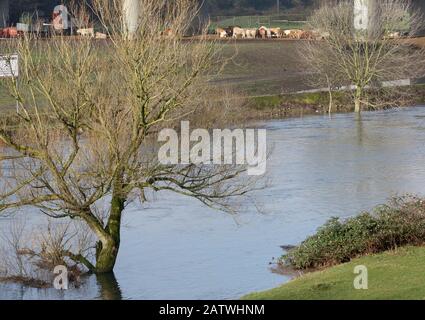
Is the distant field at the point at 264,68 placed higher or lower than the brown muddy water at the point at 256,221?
higher

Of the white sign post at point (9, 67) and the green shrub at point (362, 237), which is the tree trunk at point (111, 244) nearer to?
the white sign post at point (9, 67)

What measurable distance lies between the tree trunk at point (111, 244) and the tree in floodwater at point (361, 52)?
105ft

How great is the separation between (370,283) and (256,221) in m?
10.4

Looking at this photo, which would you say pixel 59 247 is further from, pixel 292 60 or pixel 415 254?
pixel 292 60

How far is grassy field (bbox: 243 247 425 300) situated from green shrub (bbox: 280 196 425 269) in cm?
136

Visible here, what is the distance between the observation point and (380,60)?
53344mm

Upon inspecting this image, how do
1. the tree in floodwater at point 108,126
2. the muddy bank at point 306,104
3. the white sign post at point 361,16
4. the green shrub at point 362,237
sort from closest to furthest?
1. the green shrub at point 362,237
2. the tree in floodwater at point 108,126
3. the muddy bank at point 306,104
4. the white sign post at point 361,16

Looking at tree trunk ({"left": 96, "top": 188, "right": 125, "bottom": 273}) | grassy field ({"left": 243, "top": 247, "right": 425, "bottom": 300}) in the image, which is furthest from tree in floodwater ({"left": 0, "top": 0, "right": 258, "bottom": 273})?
grassy field ({"left": 243, "top": 247, "right": 425, "bottom": 300})

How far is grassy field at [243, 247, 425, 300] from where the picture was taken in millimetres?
15805

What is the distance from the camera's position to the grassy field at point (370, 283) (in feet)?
51.9

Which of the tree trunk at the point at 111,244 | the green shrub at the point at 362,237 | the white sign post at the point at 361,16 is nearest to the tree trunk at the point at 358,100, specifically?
the white sign post at the point at 361,16

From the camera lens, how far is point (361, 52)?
55250mm
